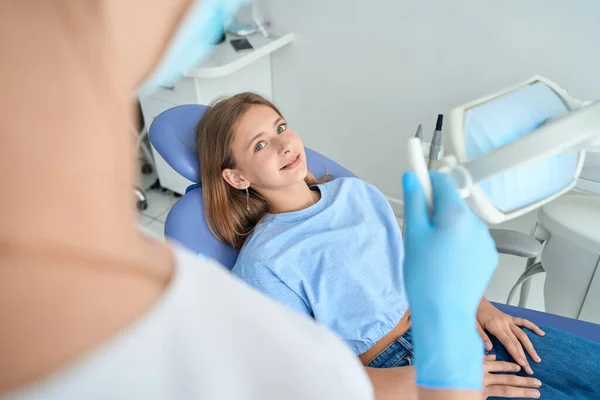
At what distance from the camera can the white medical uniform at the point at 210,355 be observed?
260 millimetres

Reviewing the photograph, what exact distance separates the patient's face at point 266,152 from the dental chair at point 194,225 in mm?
148

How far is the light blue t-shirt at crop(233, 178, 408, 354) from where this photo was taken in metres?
1.07

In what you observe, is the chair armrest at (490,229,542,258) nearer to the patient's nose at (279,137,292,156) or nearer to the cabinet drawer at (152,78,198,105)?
the patient's nose at (279,137,292,156)

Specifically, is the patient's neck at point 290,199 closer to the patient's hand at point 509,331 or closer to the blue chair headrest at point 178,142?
the blue chair headrest at point 178,142

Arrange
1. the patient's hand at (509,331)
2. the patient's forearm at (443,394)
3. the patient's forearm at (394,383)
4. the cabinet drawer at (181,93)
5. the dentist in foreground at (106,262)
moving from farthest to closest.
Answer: the cabinet drawer at (181,93) < the patient's hand at (509,331) < the patient's forearm at (394,383) < the patient's forearm at (443,394) < the dentist in foreground at (106,262)

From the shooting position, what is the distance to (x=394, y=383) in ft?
3.06

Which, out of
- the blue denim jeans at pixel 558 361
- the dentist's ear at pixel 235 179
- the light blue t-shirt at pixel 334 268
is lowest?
the blue denim jeans at pixel 558 361

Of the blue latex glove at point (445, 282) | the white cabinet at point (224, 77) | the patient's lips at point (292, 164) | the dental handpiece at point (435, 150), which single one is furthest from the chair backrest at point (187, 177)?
the blue latex glove at point (445, 282)

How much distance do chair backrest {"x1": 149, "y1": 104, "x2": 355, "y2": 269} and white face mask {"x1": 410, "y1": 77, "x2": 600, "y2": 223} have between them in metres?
0.70

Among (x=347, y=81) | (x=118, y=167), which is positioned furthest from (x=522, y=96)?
(x=347, y=81)

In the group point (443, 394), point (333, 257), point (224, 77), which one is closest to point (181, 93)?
point (224, 77)

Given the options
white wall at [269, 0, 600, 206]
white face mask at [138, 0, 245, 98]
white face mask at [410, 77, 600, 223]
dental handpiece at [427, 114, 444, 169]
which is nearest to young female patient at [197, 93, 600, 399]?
dental handpiece at [427, 114, 444, 169]

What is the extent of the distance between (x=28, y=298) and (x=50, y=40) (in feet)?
0.41

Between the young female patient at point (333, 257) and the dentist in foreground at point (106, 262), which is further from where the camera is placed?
the young female patient at point (333, 257)
